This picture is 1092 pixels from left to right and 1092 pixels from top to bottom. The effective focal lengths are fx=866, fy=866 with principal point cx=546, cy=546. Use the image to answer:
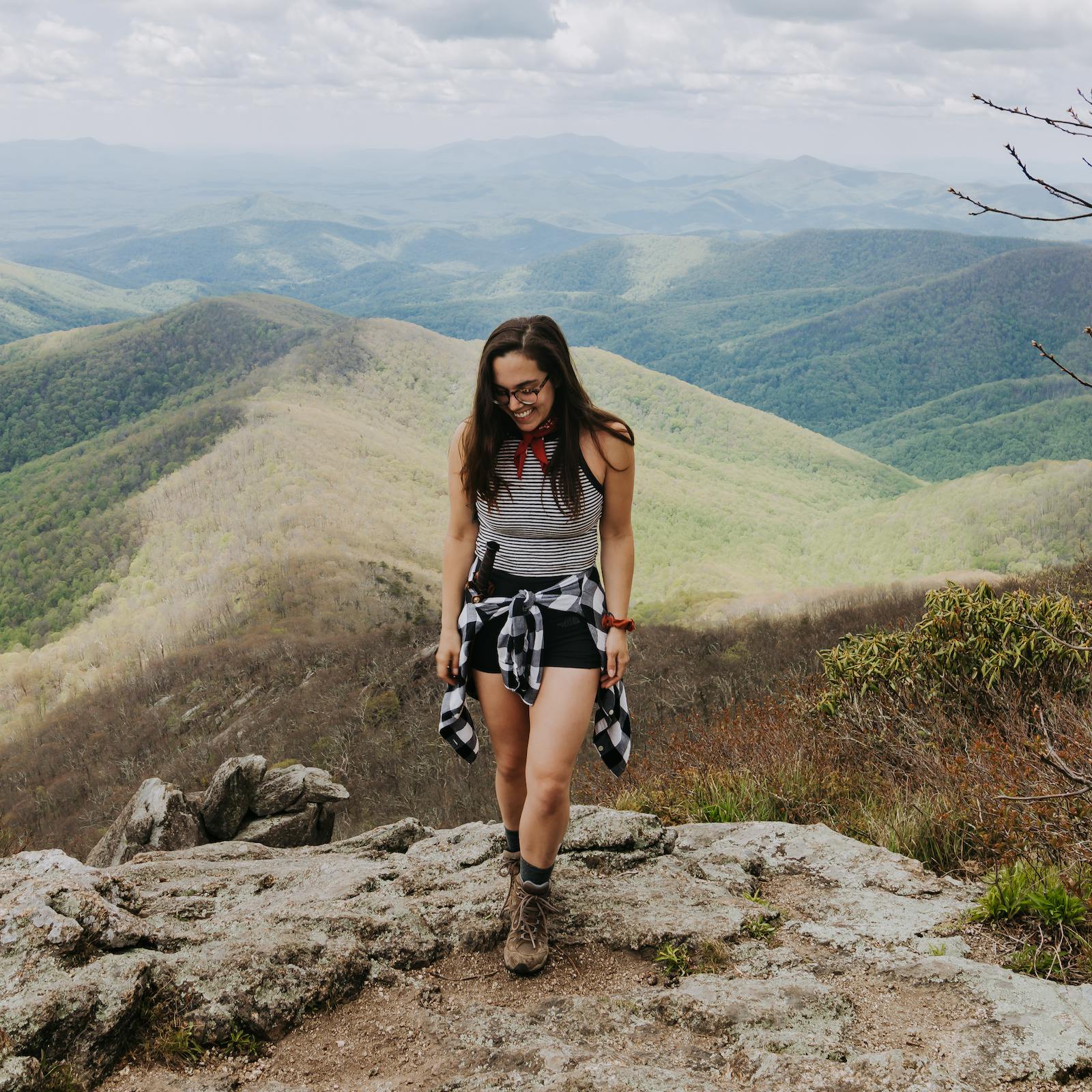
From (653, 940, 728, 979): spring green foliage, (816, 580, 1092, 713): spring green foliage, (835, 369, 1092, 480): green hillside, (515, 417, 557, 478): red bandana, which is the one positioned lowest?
(835, 369, 1092, 480): green hillside

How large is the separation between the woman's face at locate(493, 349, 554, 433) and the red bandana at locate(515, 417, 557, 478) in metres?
0.03

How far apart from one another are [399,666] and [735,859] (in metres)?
33.3

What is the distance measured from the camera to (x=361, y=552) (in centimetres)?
5866

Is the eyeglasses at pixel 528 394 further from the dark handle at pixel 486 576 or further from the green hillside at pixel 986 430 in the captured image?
the green hillside at pixel 986 430

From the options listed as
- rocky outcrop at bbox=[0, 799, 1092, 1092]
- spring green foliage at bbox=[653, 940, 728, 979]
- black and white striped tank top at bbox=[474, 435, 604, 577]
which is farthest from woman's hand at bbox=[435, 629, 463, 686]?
spring green foliage at bbox=[653, 940, 728, 979]

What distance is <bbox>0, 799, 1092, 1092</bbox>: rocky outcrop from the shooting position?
2879mm

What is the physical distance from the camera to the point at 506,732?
3.77 meters

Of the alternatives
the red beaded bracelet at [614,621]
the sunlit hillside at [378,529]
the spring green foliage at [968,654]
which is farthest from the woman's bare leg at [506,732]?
the sunlit hillside at [378,529]

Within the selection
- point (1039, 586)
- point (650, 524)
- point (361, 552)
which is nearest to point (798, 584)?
point (650, 524)

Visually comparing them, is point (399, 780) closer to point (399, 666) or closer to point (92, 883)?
point (399, 666)

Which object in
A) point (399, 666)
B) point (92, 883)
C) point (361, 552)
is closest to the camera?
point (92, 883)

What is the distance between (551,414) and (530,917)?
84.8 inches

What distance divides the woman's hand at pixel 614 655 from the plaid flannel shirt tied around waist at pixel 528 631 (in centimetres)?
2

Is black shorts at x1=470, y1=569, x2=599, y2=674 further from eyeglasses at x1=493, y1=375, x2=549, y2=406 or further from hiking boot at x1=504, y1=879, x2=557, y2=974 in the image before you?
hiking boot at x1=504, y1=879, x2=557, y2=974
